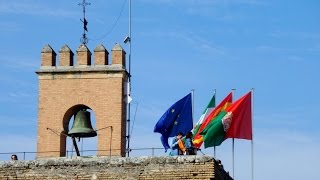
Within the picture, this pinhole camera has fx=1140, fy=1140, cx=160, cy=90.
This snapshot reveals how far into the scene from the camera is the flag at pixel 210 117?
112ft

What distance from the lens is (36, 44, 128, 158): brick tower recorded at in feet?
116

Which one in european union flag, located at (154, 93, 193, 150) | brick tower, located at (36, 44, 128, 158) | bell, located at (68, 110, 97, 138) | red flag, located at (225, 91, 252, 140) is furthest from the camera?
brick tower, located at (36, 44, 128, 158)

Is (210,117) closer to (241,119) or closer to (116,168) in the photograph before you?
(241,119)

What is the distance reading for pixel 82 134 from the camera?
110 ft

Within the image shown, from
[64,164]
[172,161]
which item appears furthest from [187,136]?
[64,164]

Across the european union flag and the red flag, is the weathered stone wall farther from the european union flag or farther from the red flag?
the european union flag

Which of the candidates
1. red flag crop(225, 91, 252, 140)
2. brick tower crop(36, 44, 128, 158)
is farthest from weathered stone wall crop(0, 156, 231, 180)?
brick tower crop(36, 44, 128, 158)

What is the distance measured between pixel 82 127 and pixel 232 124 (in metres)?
4.51

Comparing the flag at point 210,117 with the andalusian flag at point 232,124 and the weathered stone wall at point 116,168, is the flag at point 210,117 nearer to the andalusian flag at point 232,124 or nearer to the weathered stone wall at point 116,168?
the andalusian flag at point 232,124

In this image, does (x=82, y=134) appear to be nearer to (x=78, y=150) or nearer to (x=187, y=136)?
(x=78, y=150)

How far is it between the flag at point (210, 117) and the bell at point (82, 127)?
308cm

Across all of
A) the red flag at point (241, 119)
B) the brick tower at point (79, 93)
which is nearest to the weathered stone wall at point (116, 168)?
the red flag at point (241, 119)

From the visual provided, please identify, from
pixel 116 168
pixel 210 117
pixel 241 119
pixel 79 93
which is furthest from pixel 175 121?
pixel 116 168

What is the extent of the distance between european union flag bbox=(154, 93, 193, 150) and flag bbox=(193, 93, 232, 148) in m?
0.34
